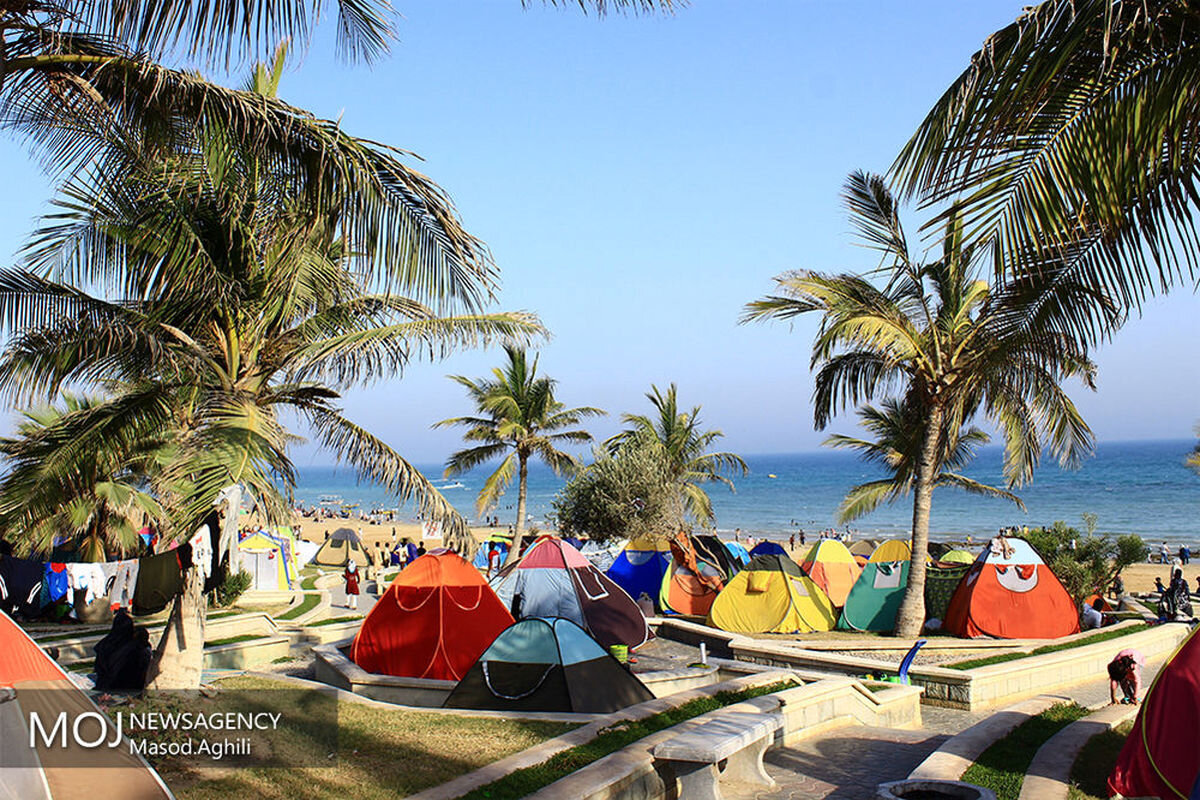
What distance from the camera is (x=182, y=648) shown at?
10.4 metres

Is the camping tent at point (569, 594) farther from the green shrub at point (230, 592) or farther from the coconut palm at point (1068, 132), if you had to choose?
the coconut palm at point (1068, 132)

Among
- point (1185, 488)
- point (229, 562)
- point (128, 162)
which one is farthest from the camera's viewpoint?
point (1185, 488)

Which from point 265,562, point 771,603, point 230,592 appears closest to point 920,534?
point 771,603

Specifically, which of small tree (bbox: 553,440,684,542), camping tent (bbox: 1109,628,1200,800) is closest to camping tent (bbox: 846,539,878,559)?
small tree (bbox: 553,440,684,542)

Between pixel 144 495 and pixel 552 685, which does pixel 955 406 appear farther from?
pixel 144 495

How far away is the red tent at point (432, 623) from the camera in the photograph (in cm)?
1398

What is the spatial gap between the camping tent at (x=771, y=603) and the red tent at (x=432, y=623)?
6062mm

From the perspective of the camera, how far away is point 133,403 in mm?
9125

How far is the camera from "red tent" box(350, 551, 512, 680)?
14.0 m

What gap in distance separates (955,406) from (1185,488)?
377ft

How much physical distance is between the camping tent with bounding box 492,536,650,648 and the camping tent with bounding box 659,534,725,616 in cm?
334

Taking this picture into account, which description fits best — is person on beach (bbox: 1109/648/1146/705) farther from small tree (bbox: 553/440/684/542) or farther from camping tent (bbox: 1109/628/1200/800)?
small tree (bbox: 553/440/684/542)

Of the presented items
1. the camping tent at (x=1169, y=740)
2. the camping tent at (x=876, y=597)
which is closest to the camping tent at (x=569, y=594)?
the camping tent at (x=876, y=597)

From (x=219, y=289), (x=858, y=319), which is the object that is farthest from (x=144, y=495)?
(x=858, y=319)
